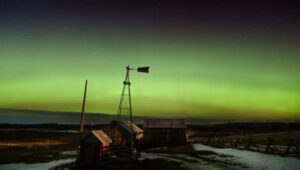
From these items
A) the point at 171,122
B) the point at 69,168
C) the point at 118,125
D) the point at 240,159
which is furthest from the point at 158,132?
the point at 69,168

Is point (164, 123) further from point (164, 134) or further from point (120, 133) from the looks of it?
point (120, 133)

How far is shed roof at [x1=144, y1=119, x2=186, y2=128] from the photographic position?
55.6 metres

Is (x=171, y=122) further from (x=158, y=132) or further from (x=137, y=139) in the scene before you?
(x=137, y=139)

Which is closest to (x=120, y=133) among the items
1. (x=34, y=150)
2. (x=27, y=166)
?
(x=34, y=150)

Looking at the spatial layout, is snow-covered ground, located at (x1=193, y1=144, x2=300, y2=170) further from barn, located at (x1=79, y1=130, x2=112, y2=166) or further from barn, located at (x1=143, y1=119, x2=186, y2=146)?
barn, located at (x1=143, y1=119, x2=186, y2=146)

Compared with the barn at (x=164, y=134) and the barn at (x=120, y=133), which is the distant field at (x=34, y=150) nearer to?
the barn at (x=120, y=133)

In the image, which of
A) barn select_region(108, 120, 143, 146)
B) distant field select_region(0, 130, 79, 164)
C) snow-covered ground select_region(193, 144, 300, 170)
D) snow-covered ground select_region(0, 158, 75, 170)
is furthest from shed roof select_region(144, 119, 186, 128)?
snow-covered ground select_region(0, 158, 75, 170)

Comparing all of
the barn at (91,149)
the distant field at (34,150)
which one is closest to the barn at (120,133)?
the distant field at (34,150)

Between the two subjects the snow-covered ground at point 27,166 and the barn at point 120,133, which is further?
the barn at point 120,133

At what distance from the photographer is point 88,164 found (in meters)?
30.0

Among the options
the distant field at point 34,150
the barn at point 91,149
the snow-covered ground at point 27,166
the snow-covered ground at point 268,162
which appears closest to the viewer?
the snow-covered ground at point 268,162

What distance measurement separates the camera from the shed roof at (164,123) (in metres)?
55.6

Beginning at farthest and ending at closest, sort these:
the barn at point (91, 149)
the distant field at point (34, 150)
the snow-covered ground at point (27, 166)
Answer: the distant field at point (34, 150) < the barn at point (91, 149) < the snow-covered ground at point (27, 166)

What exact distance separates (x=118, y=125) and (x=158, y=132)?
11588 mm
